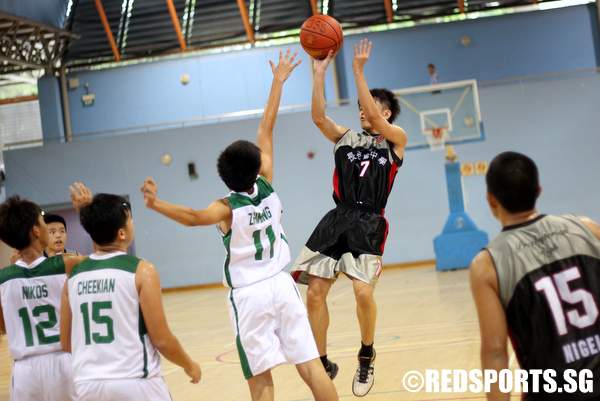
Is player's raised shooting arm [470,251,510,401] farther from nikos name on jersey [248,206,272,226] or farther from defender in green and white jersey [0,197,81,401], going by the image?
defender in green and white jersey [0,197,81,401]

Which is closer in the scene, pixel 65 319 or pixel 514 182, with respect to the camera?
pixel 514 182

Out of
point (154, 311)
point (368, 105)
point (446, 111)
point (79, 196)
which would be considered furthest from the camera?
point (446, 111)

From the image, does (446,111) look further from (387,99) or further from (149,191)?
(149,191)

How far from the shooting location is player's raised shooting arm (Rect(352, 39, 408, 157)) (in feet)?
16.5

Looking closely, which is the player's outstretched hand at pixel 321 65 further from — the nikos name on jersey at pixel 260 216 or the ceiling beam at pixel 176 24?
the ceiling beam at pixel 176 24

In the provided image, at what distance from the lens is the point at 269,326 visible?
402 centimetres

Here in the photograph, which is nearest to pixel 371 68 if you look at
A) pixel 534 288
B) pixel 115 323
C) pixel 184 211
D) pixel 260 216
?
pixel 260 216

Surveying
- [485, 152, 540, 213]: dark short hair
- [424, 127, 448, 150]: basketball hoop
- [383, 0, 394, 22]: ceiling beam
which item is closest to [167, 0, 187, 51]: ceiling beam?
[383, 0, 394, 22]: ceiling beam

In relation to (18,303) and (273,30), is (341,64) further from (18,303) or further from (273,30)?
(18,303)

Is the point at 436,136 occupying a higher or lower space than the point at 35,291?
higher

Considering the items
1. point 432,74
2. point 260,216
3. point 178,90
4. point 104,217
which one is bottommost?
point 260,216

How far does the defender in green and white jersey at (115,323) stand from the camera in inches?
125

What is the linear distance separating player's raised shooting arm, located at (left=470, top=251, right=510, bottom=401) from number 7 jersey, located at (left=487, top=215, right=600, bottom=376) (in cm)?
3

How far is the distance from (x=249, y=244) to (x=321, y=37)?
201 centimetres
